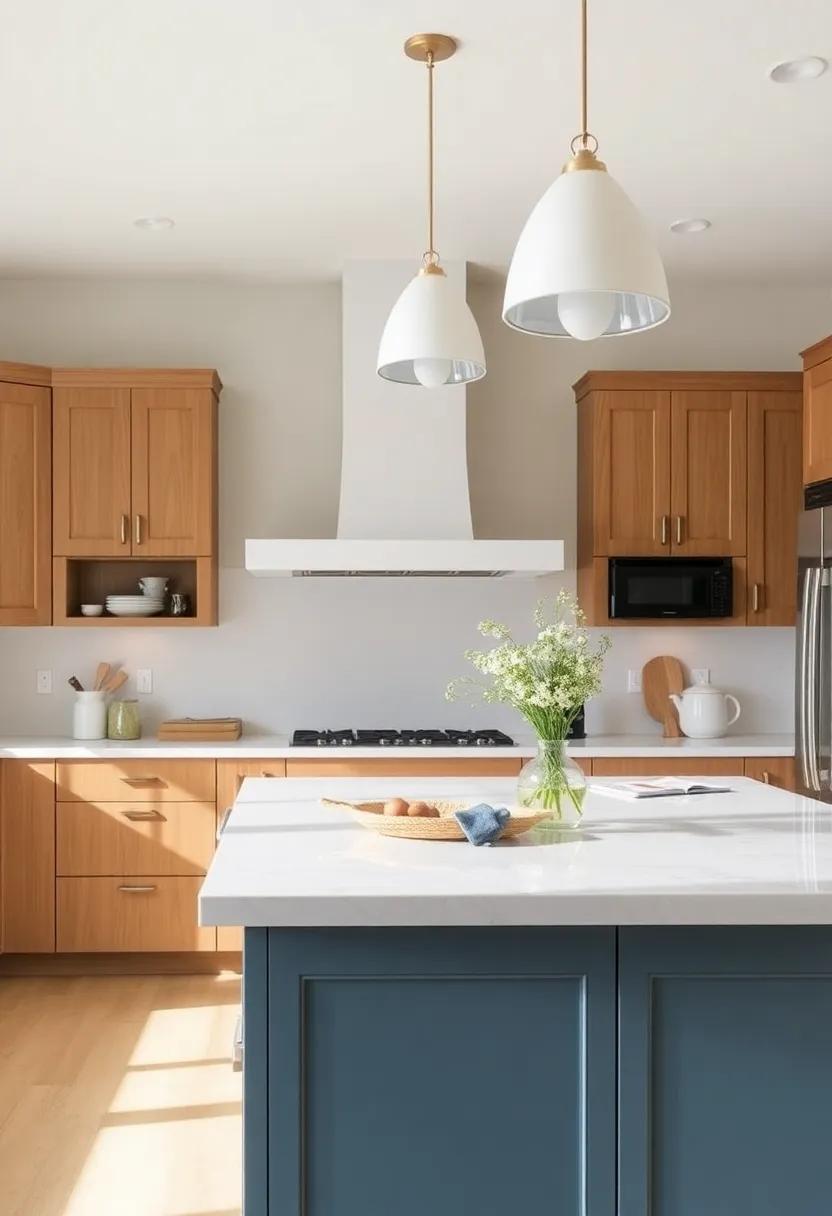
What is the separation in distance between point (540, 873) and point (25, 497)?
325 cm

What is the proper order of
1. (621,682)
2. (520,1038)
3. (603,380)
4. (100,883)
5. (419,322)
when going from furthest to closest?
(621,682), (603,380), (100,883), (419,322), (520,1038)

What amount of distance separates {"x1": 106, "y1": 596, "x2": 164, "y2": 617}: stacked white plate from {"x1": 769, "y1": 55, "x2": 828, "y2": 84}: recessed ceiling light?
116 inches

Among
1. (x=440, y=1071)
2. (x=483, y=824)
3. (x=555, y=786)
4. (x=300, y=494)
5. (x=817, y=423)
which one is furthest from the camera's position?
(x=300, y=494)

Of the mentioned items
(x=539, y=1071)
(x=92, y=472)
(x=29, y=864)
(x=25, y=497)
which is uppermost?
(x=92, y=472)

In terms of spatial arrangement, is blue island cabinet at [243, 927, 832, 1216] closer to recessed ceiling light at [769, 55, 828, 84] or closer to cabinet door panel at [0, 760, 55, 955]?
recessed ceiling light at [769, 55, 828, 84]

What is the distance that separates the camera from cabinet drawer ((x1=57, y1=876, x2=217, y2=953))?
→ 14.9 ft

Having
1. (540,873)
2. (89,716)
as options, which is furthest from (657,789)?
(89,716)

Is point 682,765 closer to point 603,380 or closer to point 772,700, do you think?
point 772,700

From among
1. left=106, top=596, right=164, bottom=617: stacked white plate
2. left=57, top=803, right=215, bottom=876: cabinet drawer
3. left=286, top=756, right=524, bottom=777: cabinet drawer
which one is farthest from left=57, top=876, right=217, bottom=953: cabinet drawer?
left=106, top=596, right=164, bottom=617: stacked white plate

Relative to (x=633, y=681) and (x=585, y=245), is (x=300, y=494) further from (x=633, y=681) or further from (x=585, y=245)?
(x=585, y=245)

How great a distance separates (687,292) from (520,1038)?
392 centimetres

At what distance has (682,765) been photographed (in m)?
4.64

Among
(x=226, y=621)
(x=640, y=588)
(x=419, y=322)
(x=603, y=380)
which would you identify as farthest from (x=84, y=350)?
(x=419, y=322)

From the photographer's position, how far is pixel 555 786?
2.61 metres
